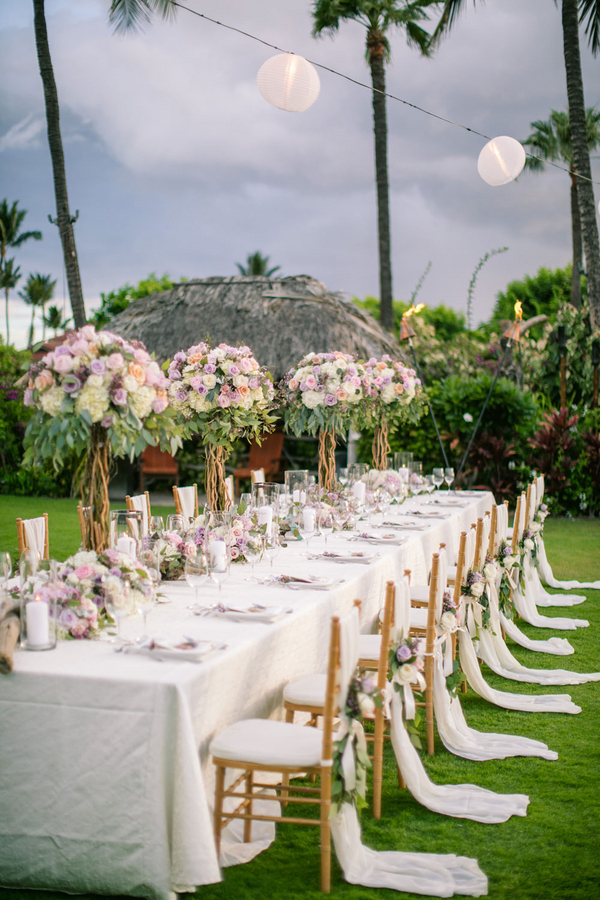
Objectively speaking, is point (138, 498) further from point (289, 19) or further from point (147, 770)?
point (289, 19)

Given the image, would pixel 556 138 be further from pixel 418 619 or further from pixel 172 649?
pixel 172 649

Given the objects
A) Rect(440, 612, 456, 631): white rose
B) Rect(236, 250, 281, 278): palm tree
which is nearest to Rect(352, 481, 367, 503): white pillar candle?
Rect(440, 612, 456, 631): white rose

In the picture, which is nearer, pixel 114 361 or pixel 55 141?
pixel 114 361

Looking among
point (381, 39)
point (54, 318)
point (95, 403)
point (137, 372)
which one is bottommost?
point (95, 403)

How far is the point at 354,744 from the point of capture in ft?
9.12

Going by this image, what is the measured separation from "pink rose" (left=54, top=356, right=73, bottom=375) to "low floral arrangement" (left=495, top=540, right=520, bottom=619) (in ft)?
11.0

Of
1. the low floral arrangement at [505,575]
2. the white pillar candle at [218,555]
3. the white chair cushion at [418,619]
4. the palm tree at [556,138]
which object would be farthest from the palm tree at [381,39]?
the white pillar candle at [218,555]

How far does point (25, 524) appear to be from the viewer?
4.49 m

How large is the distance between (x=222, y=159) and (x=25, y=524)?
2657cm

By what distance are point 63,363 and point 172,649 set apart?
119 cm

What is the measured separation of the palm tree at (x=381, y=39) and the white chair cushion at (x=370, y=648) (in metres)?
13.4

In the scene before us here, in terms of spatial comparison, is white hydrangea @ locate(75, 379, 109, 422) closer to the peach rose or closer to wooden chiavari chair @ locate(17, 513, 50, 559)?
the peach rose

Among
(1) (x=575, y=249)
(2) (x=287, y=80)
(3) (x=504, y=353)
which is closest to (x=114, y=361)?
(2) (x=287, y=80)

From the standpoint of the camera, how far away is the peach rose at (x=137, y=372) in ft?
10.6
